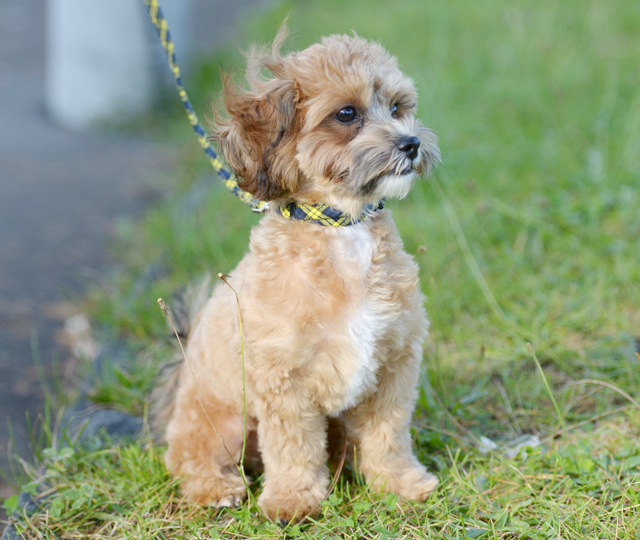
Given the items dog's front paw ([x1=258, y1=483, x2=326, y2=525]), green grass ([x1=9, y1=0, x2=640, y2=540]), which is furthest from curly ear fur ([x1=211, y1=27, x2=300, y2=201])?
dog's front paw ([x1=258, y1=483, x2=326, y2=525])

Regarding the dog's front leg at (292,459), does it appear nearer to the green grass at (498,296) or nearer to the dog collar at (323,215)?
the green grass at (498,296)

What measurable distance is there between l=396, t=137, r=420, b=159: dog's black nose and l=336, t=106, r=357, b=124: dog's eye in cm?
20

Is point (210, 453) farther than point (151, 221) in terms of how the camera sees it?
No

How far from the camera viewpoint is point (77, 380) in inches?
152

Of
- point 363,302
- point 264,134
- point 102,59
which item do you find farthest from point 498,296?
point 102,59

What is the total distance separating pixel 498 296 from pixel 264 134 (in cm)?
219

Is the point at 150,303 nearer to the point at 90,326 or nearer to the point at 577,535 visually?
the point at 90,326

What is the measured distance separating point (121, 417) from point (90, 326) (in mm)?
1125

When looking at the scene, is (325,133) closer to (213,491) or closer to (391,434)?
(391,434)

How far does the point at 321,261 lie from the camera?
2.35 meters

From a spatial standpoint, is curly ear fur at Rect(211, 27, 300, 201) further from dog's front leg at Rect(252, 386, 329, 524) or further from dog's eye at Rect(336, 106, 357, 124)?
dog's front leg at Rect(252, 386, 329, 524)

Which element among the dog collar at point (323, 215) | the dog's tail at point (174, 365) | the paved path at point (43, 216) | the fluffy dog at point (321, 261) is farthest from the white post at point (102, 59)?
the dog collar at point (323, 215)

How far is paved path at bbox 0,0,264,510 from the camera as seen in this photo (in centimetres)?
404

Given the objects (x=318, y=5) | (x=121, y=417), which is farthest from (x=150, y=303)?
(x=318, y=5)
